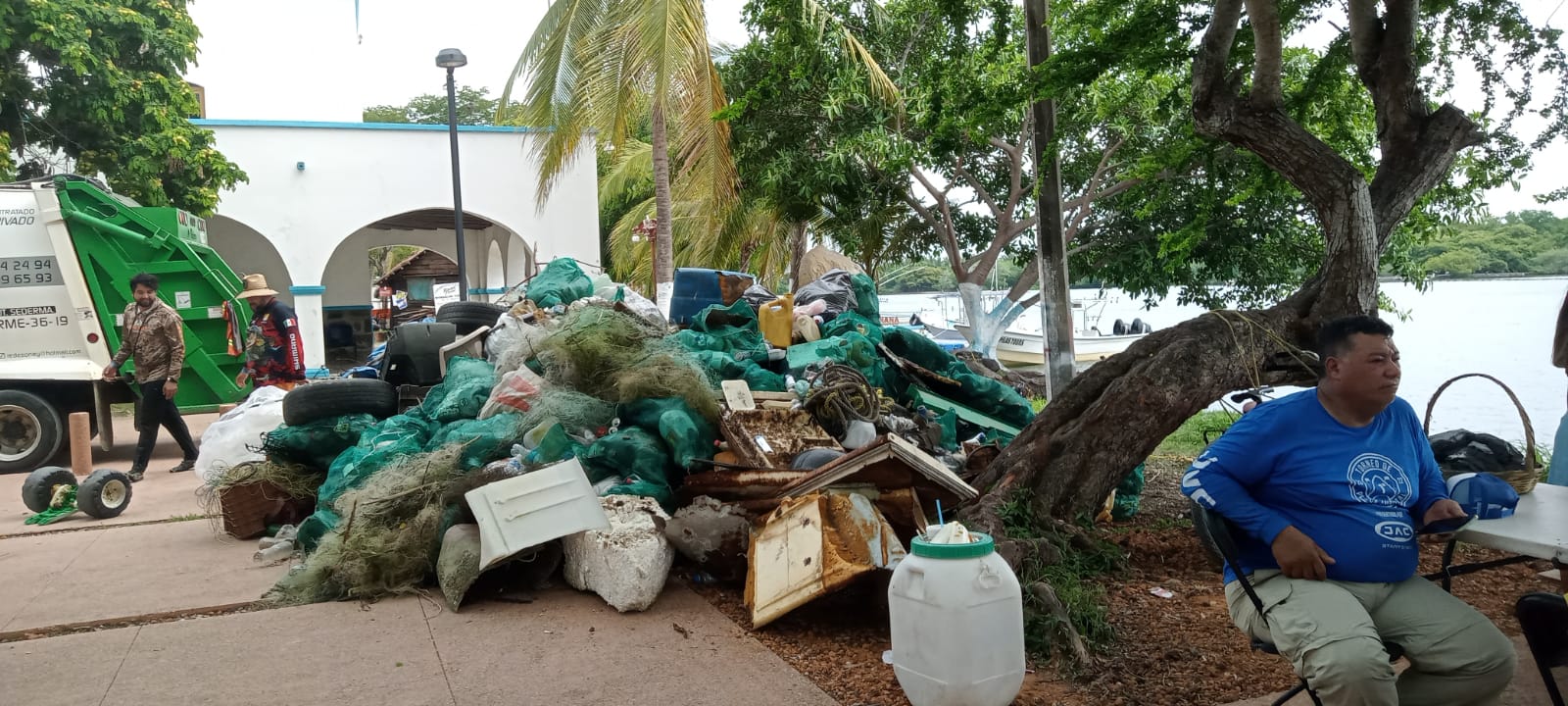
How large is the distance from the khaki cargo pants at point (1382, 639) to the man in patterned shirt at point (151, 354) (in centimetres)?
902

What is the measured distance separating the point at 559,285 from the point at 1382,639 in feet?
25.4

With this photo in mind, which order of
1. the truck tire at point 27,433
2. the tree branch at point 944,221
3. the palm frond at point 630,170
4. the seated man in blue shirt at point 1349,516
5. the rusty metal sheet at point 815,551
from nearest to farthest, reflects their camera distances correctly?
1. the seated man in blue shirt at point 1349,516
2. the rusty metal sheet at point 815,551
3. the truck tire at point 27,433
4. the tree branch at point 944,221
5. the palm frond at point 630,170

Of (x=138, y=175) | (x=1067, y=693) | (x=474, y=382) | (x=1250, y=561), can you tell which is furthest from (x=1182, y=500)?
(x=138, y=175)

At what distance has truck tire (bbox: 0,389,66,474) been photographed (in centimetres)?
1012

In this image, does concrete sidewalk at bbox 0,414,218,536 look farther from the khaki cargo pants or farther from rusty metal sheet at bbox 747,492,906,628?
the khaki cargo pants

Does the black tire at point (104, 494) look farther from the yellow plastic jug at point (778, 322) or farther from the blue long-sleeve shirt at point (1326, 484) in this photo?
the blue long-sleeve shirt at point (1326, 484)

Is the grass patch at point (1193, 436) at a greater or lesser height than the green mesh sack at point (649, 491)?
lesser

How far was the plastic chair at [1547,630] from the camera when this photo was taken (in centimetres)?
300

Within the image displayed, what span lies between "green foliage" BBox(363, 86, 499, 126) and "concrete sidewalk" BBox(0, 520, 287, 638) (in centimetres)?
3873

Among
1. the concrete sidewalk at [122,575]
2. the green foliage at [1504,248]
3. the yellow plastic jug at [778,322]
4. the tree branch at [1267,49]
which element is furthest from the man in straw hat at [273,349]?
the green foliage at [1504,248]

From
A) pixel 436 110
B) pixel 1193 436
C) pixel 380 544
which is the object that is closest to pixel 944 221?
pixel 1193 436

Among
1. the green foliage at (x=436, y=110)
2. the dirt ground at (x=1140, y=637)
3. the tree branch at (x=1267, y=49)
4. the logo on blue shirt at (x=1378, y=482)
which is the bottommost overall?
the dirt ground at (x=1140, y=637)

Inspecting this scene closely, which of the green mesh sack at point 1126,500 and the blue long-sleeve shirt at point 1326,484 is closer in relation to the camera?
the blue long-sleeve shirt at point 1326,484

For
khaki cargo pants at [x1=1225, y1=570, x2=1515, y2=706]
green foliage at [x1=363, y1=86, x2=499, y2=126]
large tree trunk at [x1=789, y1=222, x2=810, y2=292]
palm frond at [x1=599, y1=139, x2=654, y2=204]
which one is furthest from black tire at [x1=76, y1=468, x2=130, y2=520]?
green foliage at [x1=363, y1=86, x2=499, y2=126]
